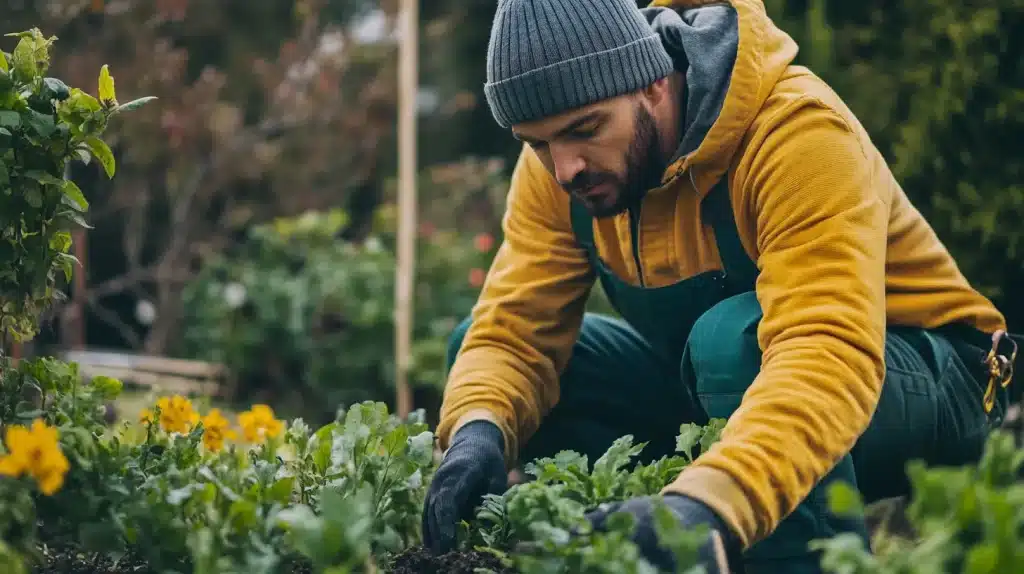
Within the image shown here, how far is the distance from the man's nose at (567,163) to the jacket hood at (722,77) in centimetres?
18

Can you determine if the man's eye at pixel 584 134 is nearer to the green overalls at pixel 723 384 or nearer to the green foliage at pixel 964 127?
the green overalls at pixel 723 384

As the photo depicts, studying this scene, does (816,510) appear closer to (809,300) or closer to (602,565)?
(809,300)

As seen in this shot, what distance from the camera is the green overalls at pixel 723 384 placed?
202 centimetres

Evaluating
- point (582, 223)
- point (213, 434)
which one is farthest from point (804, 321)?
point (213, 434)

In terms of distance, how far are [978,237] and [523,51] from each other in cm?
175

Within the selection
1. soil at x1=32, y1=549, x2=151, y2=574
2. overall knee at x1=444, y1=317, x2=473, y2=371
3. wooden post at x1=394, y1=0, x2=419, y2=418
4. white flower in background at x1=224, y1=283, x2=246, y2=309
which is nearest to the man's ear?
overall knee at x1=444, y1=317, x2=473, y2=371

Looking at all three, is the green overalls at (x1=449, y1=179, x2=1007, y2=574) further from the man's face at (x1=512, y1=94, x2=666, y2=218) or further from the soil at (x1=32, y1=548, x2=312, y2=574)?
the soil at (x1=32, y1=548, x2=312, y2=574)

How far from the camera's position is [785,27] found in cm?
364

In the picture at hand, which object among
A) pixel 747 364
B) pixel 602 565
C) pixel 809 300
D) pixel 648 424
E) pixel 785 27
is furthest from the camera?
pixel 785 27

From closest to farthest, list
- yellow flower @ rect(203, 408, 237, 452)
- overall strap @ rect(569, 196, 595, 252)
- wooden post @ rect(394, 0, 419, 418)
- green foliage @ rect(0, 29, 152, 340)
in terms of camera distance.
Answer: green foliage @ rect(0, 29, 152, 340) → yellow flower @ rect(203, 408, 237, 452) → overall strap @ rect(569, 196, 595, 252) → wooden post @ rect(394, 0, 419, 418)

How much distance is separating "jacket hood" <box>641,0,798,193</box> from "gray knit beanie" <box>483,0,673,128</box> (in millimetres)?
106

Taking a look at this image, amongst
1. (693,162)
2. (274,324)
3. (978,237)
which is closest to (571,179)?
(693,162)

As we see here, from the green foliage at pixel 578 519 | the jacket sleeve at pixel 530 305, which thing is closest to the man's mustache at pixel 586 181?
the jacket sleeve at pixel 530 305

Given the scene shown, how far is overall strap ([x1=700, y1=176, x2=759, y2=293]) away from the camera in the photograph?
2152 millimetres
